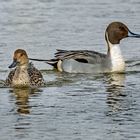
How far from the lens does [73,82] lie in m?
15.6

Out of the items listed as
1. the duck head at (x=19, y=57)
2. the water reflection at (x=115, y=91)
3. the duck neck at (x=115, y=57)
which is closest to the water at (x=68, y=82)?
the water reflection at (x=115, y=91)

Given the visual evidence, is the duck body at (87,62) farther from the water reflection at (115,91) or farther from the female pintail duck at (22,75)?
the female pintail duck at (22,75)

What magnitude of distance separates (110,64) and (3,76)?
7.21 ft

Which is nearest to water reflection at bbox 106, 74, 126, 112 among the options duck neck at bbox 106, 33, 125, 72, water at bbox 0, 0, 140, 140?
water at bbox 0, 0, 140, 140

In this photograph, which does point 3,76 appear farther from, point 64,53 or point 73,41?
point 73,41

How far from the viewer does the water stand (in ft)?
38.0

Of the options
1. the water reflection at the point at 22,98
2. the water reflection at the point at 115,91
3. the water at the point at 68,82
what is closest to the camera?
the water at the point at 68,82

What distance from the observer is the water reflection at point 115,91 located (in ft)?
43.4

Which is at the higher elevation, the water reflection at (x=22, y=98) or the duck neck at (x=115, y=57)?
the duck neck at (x=115, y=57)

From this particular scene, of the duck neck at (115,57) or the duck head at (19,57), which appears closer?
the duck head at (19,57)

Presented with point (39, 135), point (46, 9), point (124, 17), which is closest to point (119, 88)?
point (39, 135)

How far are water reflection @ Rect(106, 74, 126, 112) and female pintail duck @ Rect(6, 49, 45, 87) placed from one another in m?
1.18

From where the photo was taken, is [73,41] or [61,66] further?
[73,41]

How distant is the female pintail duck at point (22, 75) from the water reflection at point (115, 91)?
118cm
